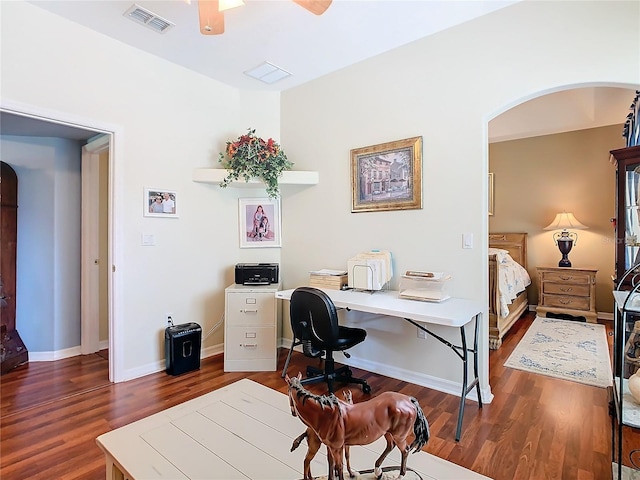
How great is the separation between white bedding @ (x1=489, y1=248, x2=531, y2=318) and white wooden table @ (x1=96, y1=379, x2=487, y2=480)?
9.11 feet

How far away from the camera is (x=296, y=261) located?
372cm

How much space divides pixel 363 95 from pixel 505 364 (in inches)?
109

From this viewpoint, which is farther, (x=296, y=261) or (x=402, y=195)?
(x=296, y=261)

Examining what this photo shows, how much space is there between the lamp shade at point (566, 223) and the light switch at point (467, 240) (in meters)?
3.35

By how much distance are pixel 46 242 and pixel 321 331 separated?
3.01m

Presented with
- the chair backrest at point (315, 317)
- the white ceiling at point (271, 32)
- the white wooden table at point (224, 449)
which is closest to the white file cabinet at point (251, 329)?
the chair backrest at point (315, 317)

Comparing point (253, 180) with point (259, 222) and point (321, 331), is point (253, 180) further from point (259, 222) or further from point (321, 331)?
point (321, 331)

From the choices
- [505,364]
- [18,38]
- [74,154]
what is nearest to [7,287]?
[74,154]

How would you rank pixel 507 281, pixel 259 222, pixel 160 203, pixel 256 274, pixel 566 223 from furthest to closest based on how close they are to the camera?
pixel 566 223
pixel 507 281
pixel 259 222
pixel 256 274
pixel 160 203

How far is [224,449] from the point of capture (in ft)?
4.34

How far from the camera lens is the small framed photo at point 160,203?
10.1ft

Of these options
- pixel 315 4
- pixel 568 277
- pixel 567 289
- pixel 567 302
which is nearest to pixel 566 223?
pixel 568 277

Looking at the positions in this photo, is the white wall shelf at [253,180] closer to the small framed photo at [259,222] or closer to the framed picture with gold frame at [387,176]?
the small framed photo at [259,222]

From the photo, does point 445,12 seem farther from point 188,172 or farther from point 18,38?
point 18,38
